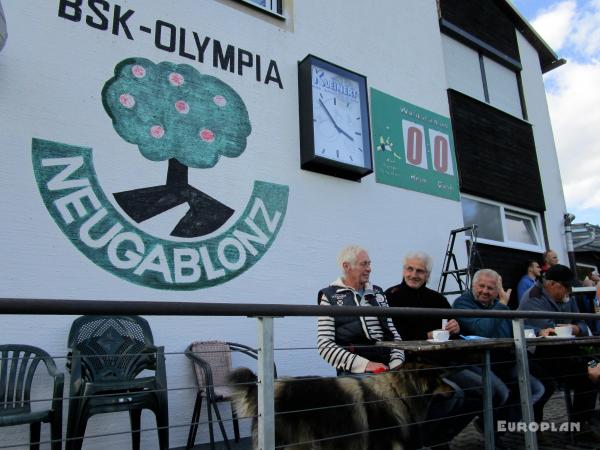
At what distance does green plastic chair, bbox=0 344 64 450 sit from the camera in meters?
2.60

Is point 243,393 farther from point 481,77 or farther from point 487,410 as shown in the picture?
point 481,77

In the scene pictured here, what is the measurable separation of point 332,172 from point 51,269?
278 cm

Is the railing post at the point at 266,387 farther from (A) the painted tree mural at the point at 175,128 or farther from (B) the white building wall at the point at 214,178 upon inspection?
(A) the painted tree mural at the point at 175,128

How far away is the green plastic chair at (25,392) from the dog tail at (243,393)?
109 centimetres

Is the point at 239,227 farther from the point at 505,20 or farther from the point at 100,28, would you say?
the point at 505,20

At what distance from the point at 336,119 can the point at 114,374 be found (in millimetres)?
3296

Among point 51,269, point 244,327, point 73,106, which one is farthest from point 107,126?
point 244,327

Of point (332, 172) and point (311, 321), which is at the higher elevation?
point (332, 172)

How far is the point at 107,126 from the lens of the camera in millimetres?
3752

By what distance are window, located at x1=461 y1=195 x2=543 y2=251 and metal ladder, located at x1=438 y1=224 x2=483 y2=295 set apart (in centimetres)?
67

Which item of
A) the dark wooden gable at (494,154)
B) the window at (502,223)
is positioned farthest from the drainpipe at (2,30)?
the window at (502,223)

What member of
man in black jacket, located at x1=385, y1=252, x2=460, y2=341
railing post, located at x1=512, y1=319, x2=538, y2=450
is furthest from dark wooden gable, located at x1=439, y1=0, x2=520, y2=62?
railing post, located at x1=512, y1=319, x2=538, y2=450

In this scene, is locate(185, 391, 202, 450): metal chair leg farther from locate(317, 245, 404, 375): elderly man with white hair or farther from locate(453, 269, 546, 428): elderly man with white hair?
locate(453, 269, 546, 428): elderly man with white hair

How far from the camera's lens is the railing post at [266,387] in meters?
1.77
